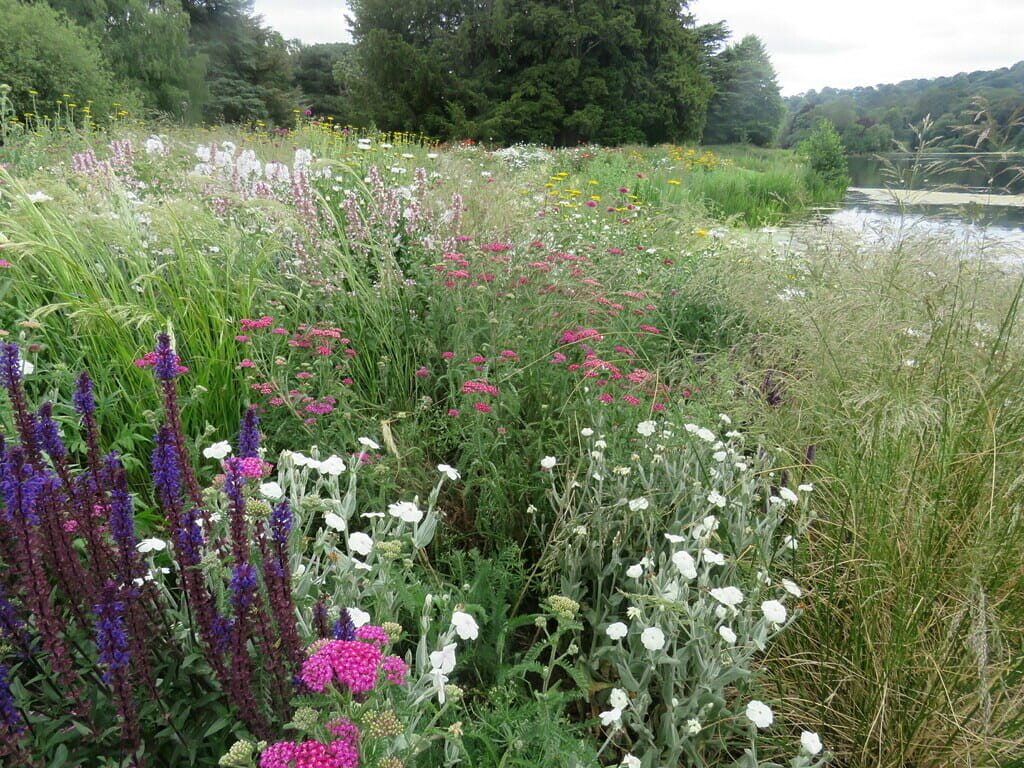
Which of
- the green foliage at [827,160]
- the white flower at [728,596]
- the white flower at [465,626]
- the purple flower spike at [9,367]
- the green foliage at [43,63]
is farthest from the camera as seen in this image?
the green foliage at [43,63]

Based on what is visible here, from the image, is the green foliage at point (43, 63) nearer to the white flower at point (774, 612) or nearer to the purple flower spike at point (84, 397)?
the purple flower spike at point (84, 397)

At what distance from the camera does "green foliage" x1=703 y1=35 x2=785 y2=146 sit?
3275 cm

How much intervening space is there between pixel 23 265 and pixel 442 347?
6.40ft

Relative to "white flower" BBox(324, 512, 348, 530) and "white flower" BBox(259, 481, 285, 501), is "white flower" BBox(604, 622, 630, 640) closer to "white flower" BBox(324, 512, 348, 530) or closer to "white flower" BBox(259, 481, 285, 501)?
"white flower" BBox(324, 512, 348, 530)

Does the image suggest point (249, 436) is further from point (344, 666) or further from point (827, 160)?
point (827, 160)

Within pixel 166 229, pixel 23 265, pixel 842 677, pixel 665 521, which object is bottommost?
pixel 842 677

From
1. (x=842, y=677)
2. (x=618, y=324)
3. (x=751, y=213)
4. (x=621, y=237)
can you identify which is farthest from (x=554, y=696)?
(x=751, y=213)

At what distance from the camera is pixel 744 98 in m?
33.4

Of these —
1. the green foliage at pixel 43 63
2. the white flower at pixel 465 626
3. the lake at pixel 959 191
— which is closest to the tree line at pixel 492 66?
the green foliage at pixel 43 63

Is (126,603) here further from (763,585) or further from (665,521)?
(665,521)

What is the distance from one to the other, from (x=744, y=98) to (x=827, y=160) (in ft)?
75.9

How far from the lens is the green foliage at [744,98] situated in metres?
32.8

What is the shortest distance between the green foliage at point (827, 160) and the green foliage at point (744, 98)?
66.3 ft

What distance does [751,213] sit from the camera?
10.1 m
